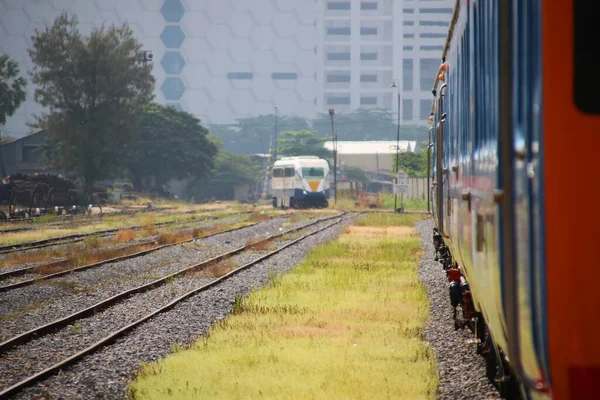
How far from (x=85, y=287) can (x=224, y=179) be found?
7643 centimetres

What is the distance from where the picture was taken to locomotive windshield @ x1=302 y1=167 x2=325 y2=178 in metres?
53.1

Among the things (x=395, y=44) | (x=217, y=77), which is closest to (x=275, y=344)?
(x=395, y=44)

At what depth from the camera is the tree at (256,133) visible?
150 m

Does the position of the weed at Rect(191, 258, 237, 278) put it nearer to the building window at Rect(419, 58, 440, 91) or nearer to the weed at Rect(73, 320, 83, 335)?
the weed at Rect(73, 320, 83, 335)

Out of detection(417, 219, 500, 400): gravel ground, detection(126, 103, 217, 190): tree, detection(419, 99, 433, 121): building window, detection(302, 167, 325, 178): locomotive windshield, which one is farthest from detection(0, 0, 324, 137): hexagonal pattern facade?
detection(417, 219, 500, 400): gravel ground

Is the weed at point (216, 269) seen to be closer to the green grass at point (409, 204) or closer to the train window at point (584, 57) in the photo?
the train window at point (584, 57)

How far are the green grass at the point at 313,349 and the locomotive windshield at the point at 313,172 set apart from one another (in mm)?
36350

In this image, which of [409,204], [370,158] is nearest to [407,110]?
[370,158]

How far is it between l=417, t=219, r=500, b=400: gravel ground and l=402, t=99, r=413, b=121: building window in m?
164

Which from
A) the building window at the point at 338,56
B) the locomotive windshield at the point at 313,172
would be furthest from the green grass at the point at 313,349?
the building window at the point at 338,56

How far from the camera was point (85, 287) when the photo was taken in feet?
50.9

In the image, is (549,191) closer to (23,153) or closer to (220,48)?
(23,153)

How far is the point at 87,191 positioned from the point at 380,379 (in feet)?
162

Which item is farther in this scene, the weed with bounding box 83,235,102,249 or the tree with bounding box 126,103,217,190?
the tree with bounding box 126,103,217,190
